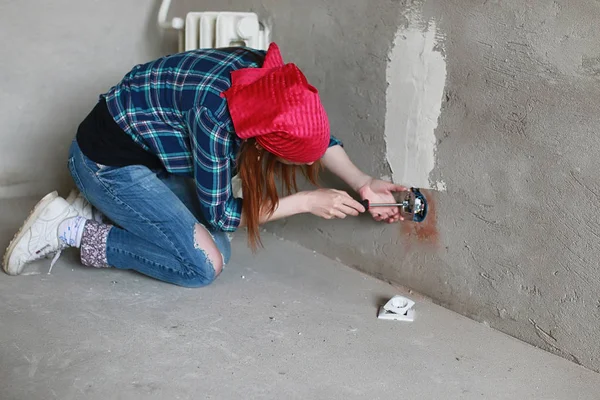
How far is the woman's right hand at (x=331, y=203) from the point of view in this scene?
1710mm

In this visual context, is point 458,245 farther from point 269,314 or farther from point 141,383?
point 141,383

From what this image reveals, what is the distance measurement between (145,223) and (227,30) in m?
0.70

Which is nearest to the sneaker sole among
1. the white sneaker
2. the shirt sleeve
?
the white sneaker

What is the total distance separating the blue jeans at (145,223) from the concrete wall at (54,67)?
0.80m

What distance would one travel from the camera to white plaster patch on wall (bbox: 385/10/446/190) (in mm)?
1694

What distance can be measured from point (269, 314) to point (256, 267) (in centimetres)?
33

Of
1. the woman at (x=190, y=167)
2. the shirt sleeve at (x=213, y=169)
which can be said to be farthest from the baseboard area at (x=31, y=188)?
the shirt sleeve at (x=213, y=169)

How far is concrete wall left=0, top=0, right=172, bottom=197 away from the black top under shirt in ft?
2.79

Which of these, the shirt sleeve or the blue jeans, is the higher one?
the shirt sleeve

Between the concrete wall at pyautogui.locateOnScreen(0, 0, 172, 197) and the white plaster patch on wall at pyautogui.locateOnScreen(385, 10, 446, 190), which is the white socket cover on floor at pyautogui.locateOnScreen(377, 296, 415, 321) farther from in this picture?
the concrete wall at pyautogui.locateOnScreen(0, 0, 172, 197)

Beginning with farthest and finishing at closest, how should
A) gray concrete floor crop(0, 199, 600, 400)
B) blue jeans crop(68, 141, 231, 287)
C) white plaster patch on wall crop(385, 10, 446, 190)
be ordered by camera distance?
blue jeans crop(68, 141, 231, 287) < white plaster patch on wall crop(385, 10, 446, 190) < gray concrete floor crop(0, 199, 600, 400)

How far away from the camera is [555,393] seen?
4.58ft

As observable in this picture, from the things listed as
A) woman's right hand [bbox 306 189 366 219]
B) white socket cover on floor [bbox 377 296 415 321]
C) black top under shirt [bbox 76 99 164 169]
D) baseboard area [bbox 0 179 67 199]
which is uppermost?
black top under shirt [bbox 76 99 164 169]

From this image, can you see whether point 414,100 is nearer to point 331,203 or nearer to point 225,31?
point 331,203
